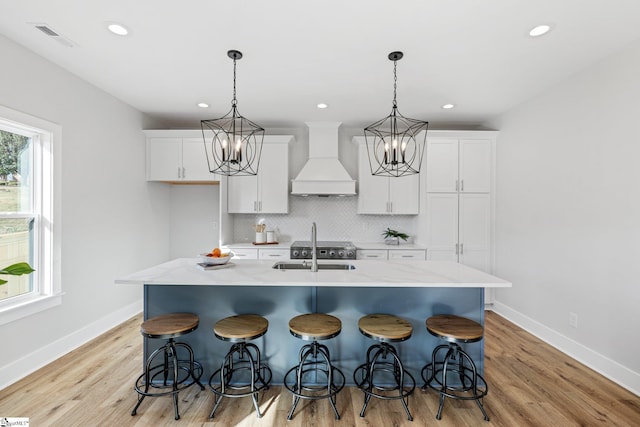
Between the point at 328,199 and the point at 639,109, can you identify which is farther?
the point at 328,199

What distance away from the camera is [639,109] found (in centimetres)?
238

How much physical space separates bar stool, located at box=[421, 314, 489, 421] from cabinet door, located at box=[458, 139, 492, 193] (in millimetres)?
2484

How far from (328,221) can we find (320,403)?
9.59 feet

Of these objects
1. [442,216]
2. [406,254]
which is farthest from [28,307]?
[442,216]

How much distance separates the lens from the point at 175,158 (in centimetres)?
426

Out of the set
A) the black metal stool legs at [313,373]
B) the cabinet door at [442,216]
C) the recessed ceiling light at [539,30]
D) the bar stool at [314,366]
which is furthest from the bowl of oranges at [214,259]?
the recessed ceiling light at [539,30]

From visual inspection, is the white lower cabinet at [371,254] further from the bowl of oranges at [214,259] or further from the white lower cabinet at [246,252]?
the bowl of oranges at [214,259]

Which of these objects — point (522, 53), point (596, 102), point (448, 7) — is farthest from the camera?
point (596, 102)

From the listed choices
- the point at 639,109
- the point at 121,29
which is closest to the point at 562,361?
the point at 639,109

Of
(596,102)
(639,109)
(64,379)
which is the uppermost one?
(596,102)

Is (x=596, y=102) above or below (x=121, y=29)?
below

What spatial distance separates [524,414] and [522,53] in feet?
9.07

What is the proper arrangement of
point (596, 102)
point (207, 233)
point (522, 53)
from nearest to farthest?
point (522, 53) < point (596, 102) < point (207, 233)

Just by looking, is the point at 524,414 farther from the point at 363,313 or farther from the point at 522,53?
the point at 522,53
